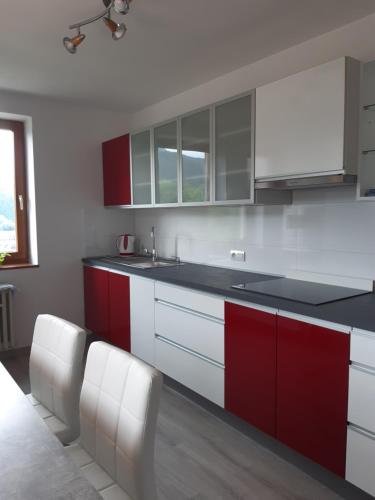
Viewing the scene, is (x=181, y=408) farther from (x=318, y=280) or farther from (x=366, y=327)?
(x=366, y=327)

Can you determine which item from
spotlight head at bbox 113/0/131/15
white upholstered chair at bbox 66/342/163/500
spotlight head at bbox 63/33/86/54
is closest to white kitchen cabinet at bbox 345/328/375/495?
white upholstered chair at bbox 66/342/163/500

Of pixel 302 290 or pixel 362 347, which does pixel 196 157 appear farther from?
pixel 362 347

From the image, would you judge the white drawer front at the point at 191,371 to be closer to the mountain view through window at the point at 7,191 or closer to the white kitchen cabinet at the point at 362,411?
the white kitchen cabinet at the point at 362,411

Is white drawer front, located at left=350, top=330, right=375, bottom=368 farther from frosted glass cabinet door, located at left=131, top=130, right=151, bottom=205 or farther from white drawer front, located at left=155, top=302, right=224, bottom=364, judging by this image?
frosted glass cabinet door, located at left=131, top=130, right=151, bottom=205

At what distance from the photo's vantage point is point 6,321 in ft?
11.4

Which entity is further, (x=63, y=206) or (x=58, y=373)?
(x=63, y=206)

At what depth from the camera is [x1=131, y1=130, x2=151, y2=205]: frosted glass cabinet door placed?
11.3 ft

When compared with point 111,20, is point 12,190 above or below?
below

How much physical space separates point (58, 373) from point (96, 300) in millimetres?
2222

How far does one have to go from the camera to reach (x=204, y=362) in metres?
2.49

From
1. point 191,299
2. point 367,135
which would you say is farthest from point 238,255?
point 367,135

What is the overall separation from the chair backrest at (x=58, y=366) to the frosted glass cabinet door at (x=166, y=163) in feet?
5.59

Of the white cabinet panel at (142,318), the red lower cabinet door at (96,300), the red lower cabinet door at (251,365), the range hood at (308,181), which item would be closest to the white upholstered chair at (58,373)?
the red lower cabinet door at (251,365)

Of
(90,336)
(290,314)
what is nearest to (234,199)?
(290,314)
